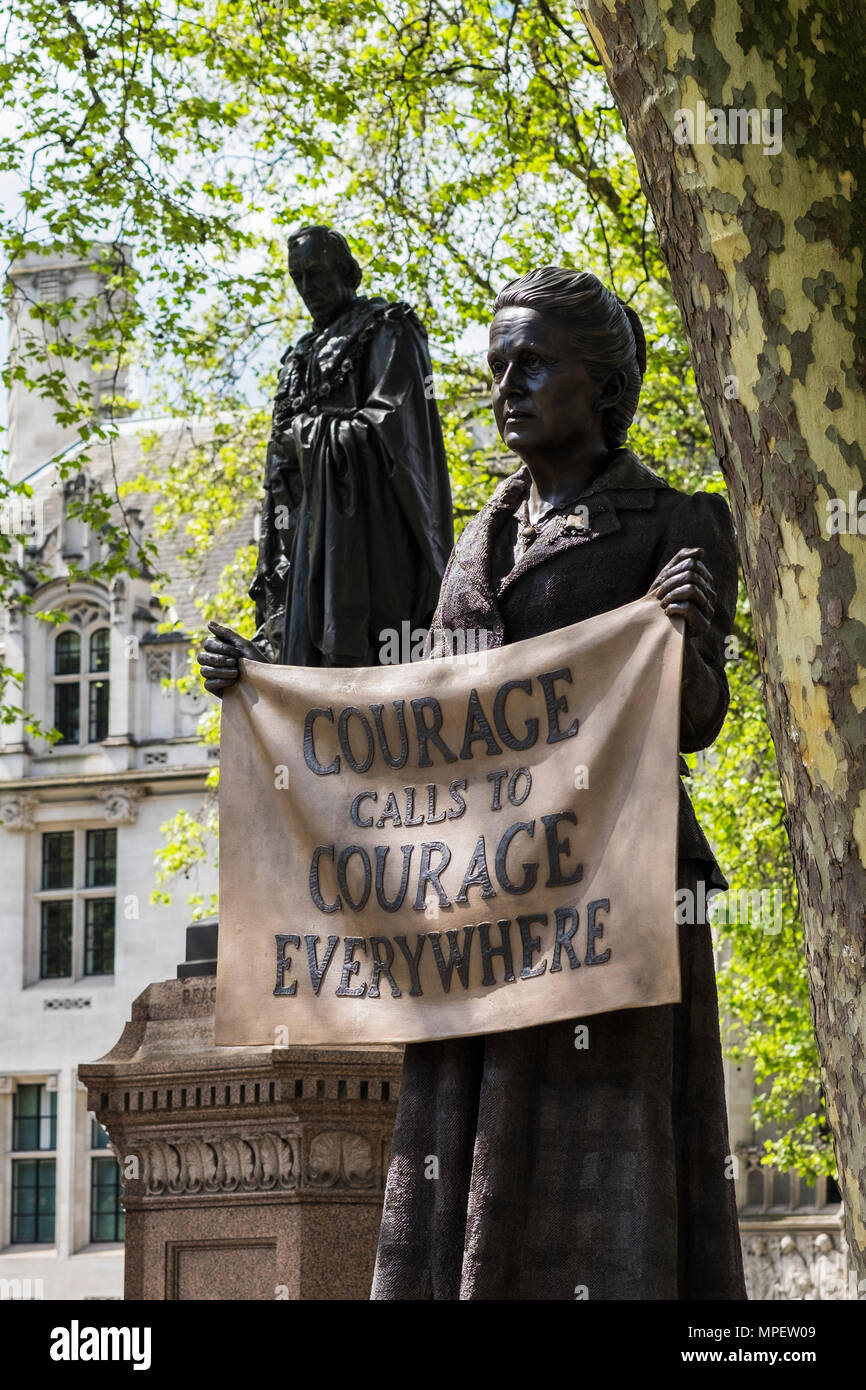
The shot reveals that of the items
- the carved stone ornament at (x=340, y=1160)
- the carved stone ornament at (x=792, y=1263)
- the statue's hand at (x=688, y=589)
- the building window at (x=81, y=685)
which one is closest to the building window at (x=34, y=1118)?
the building window at (x=81, y=685)

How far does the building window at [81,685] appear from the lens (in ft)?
117

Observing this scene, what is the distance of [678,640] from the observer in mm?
4035

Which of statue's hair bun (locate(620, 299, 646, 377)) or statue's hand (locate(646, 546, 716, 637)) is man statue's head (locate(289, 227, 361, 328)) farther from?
statue's hand (locate(646, 546, 716, 637))

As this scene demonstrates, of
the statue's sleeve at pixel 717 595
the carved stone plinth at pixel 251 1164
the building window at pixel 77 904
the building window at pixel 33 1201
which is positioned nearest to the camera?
the statue's sleeve at pixel 717 595

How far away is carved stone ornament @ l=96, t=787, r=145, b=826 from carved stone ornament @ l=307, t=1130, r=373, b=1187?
2759 centimetres

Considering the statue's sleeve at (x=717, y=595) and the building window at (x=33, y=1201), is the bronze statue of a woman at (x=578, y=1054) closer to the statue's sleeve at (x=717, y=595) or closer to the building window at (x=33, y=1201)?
the statue's sleeve at (x=717, y=595)

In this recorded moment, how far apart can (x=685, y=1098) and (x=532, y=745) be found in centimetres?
76

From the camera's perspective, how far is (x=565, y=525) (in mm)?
4266

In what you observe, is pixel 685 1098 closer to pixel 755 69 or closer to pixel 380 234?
pixel 755 69

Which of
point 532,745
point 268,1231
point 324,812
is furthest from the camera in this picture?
point 268,1231

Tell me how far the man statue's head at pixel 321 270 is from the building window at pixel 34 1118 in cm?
2636

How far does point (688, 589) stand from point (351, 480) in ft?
14.4
